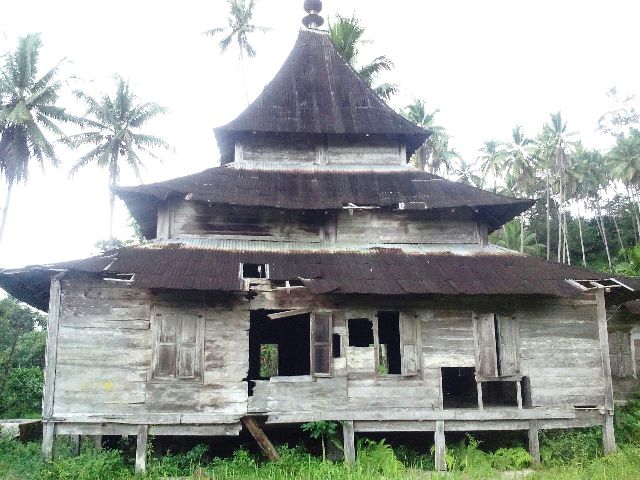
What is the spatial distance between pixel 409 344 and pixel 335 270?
250cm

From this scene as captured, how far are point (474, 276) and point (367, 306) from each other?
103 inches

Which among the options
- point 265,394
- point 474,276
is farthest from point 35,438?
point 474,276

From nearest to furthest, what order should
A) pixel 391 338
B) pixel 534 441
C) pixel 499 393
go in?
pixel 534 441 → pixel 499 393 → pixel 391 338

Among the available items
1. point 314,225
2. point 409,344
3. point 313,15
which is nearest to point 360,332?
point 314,225

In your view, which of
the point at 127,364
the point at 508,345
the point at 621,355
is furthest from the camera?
the point at 621,355

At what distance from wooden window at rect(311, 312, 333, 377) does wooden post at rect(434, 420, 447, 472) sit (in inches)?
112

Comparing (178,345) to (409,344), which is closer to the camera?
(178,345)

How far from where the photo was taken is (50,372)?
1208cm

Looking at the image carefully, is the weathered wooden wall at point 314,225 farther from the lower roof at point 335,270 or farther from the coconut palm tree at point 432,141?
the coconut palm tree at point 432,141

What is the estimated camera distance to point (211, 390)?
12547 millimetres

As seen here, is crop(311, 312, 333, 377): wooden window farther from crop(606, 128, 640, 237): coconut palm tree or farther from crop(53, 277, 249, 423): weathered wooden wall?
crop(606, 128, 640, 237): coconut palm tree

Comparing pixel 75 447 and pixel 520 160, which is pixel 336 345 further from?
pixel 520 160

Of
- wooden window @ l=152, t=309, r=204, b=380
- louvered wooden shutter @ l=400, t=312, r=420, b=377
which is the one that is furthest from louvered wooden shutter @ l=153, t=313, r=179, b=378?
louvered wooden shutter @ l=400, t=312, r=420, b=377

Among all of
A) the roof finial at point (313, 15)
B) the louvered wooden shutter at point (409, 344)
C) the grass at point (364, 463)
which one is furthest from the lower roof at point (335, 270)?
the roof finial at point (313, 15)
